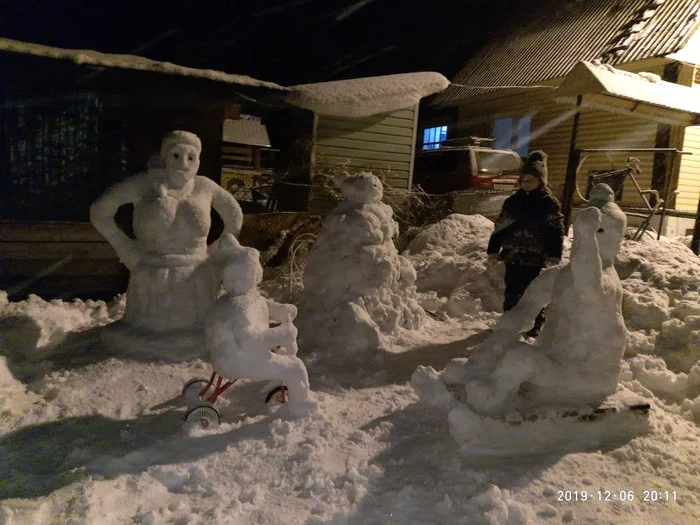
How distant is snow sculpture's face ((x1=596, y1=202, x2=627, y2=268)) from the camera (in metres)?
3.49

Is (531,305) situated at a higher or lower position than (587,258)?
lower

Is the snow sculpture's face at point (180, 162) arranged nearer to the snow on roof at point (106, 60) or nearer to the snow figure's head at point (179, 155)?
the snow figure's head at point (179, 155)

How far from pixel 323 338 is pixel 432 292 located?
2696mm

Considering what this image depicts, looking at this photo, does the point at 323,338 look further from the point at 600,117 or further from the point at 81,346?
the point at 600,117

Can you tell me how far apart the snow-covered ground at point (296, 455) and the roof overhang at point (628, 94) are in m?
4.30

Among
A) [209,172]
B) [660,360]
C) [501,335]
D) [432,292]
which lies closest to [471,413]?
[501,335]

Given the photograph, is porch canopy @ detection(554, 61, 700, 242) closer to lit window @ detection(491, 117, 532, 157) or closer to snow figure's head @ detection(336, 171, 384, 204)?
snow figure's head @ detection(336, 171, 384, 204)

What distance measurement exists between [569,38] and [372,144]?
8659 millimetres

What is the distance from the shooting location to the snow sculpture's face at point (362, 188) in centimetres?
554

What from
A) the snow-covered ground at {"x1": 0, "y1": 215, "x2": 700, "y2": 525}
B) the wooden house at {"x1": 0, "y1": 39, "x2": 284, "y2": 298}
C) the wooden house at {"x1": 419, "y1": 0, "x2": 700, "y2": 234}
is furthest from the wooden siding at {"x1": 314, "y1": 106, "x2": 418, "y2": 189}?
the snow-covered ground at {"x1": 0, "y1": 215, "x2": 700, "y2": 525}

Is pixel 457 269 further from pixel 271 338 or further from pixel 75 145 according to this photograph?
pixel 75 145

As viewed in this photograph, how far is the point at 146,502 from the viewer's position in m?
2.68

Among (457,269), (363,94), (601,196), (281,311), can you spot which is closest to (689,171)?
(457,269)

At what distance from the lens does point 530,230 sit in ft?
17.0
